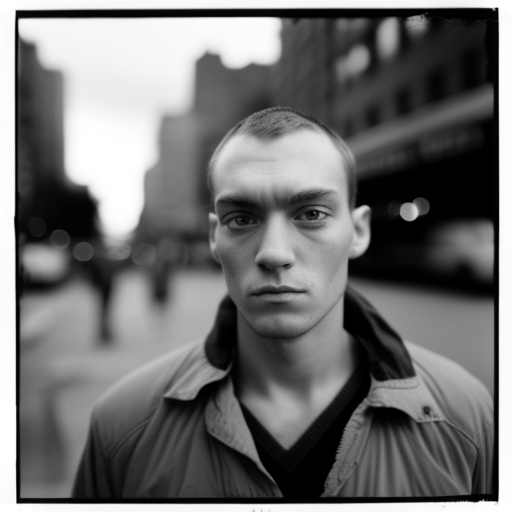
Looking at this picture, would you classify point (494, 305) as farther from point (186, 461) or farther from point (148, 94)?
point (148, 94)

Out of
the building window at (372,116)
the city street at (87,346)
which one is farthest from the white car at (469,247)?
the building window at (372,116)

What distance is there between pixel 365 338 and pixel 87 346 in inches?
48.9

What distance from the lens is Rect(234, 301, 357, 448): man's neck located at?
1932 mm

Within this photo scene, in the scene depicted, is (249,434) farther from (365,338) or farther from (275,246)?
(275,246)

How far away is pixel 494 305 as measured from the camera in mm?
2115

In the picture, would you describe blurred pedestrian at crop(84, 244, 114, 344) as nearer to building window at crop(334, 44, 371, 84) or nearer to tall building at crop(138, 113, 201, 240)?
tall building at crop(138, 113, 201, 240)

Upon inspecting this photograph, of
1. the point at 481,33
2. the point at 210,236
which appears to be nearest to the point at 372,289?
the point at 210,236

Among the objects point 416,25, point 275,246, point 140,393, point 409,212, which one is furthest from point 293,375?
point 416,25

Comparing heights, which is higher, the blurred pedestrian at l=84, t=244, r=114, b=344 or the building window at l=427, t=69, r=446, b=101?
the building window at l=427, t=69, r=446, b=101

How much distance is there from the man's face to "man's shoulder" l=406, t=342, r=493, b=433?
53 cm

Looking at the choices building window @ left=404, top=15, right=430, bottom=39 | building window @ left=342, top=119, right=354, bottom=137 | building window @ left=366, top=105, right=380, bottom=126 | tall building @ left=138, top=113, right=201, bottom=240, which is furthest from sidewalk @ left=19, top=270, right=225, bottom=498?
building window @ left=404, top=15, right=430, bottom=39

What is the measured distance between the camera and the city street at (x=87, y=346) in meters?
2.09

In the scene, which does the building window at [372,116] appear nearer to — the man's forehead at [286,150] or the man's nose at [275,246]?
the man's forehead at [286,150]

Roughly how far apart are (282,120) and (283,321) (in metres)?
0.79
